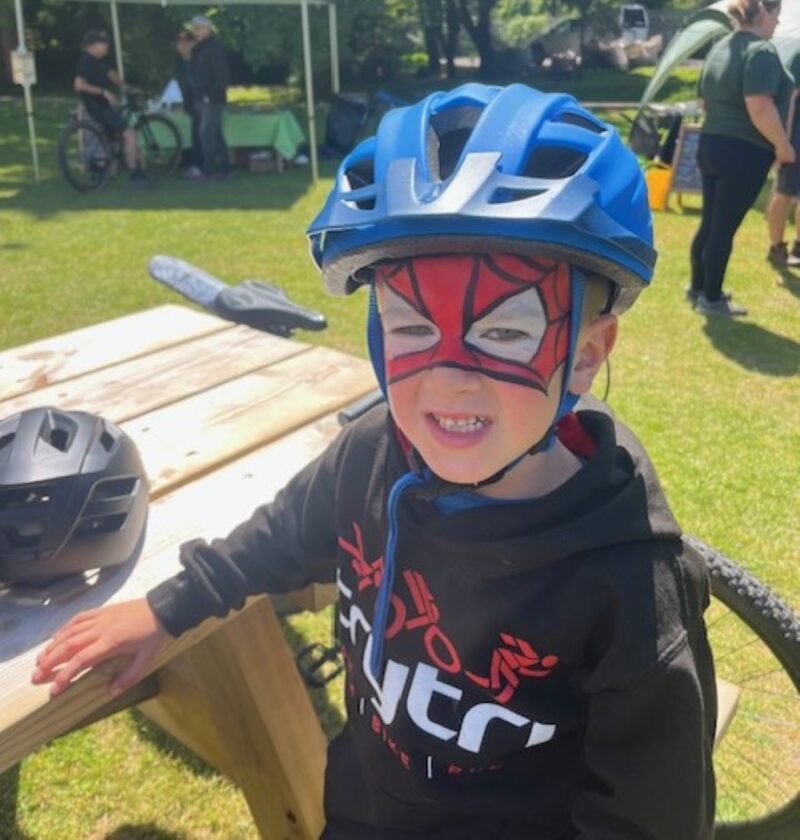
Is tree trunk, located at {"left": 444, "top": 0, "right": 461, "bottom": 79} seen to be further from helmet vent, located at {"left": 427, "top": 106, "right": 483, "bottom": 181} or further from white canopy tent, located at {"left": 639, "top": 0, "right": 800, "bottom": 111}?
helmet vent, located at {"left": 427, "top": 106, "right": 483, "bottom": 181}

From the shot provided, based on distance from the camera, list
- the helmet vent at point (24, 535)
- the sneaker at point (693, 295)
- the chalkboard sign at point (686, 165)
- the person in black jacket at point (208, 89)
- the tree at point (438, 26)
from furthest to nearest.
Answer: the tree at point (438, 26) < the person in black jacket at point (208, 89) < the chalkboard sign at point (686, 165) < the sneaker at point (693, 295) < the helmet vent at point (24, 535)

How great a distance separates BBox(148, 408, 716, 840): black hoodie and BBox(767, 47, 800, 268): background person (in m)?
6.12

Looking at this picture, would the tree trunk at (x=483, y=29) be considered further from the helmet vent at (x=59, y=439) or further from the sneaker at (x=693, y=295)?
the helmet vent at (x=59, y=439)

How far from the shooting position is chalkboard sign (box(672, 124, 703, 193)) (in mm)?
9180

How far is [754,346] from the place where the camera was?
5703mm

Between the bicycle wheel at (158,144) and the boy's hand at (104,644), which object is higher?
the bicycle wheel at (158,144)

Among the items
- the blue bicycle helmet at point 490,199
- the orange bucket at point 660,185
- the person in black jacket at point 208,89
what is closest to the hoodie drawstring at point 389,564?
the blue bicycle helmet at point 490,199

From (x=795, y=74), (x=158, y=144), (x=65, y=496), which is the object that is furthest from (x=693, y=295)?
(x=158, y=144)

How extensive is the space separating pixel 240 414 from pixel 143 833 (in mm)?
1192

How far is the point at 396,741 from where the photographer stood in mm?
1490

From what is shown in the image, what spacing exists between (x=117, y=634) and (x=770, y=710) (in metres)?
2.09

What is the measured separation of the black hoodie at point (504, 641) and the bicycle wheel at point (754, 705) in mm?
705

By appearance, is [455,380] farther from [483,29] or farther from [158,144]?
[483,29]

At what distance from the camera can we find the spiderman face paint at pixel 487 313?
1.26 m
